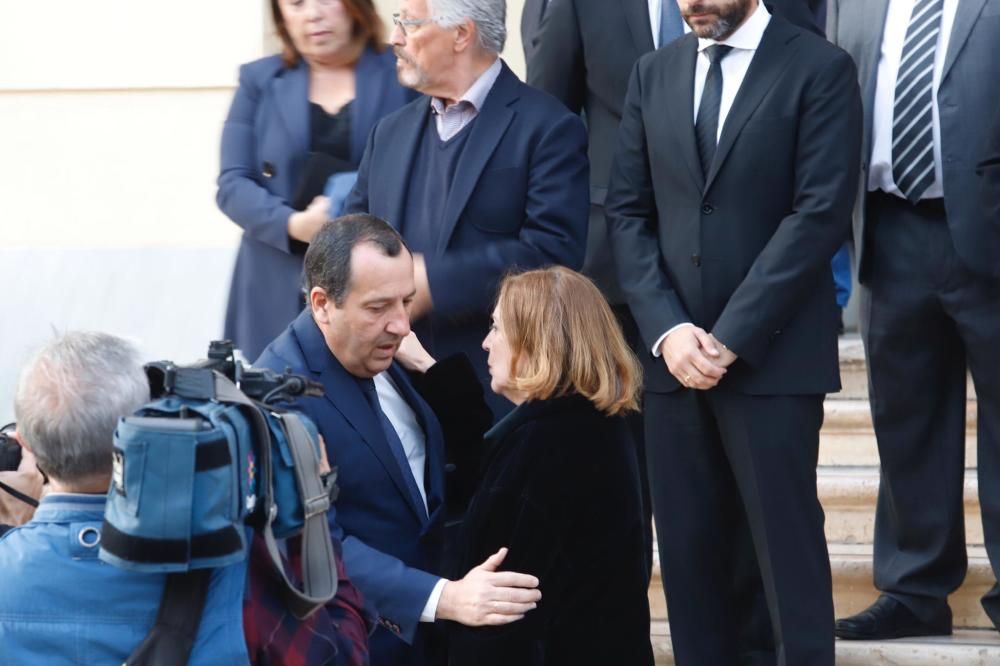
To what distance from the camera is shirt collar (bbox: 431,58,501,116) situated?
15.2 ft

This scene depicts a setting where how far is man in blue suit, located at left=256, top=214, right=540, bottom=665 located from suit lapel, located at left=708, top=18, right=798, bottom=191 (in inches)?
41.6

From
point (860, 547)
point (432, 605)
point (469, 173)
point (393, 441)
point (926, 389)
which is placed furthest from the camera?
point (860, 547)

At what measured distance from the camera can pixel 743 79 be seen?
14.9ft

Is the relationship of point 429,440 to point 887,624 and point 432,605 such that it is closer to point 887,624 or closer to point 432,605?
point 432,605

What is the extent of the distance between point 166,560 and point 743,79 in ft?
8.17

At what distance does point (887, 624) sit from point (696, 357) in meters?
1.07

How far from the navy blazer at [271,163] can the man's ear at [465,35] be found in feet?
1.31

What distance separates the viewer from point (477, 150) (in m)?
4.57

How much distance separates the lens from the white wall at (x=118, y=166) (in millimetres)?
6469

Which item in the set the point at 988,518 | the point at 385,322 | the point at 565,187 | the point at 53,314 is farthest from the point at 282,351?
the point at 53,314

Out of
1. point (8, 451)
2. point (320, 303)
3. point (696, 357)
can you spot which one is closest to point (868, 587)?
point (696, 357)

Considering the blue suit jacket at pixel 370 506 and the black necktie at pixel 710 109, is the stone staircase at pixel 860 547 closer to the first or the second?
the black necktie at pixel 710 109

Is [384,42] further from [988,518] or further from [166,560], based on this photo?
[166,560]

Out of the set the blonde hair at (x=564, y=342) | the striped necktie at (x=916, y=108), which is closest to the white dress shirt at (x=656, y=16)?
the striped necktie at (x=916, y=108)
